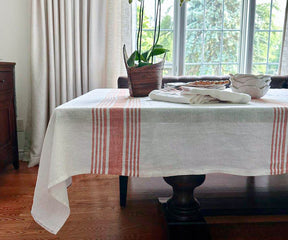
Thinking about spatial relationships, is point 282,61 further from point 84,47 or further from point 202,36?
point 84,47

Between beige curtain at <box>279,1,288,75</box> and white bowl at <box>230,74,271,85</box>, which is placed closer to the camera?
white bowl at <box>230,74,271,85</box>

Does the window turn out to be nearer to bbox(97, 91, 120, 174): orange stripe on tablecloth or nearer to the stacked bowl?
the stacked bowl

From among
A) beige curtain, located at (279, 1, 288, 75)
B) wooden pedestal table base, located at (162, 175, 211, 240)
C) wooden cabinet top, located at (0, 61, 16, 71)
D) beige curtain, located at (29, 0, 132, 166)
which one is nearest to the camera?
wooden pedestal table base, located at (162, 175, 211, 240)

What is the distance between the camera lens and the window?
110 inches

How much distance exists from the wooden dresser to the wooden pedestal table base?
1.41 meters

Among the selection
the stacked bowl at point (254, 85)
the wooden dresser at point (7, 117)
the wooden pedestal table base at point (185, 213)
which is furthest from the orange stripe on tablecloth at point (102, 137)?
the wooden dresser at point (7, 117)

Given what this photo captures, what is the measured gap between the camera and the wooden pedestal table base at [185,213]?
1055 millimetres

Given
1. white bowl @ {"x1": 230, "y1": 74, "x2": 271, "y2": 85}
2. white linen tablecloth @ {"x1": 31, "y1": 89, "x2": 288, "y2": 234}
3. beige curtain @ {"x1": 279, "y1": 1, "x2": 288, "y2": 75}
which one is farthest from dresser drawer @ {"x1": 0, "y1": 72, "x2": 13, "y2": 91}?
beige curtain @ {"x1": 279, "y1": 1, "x2": 288, "y2": 75}

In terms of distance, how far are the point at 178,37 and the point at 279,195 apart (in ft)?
5.56

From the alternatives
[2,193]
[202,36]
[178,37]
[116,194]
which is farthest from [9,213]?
[202,36]

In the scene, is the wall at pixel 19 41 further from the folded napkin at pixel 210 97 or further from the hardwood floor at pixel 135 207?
the folded napkin at pixel 210 97

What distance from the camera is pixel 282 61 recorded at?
→ 2766 mm

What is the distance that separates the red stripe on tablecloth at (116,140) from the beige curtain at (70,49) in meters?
1.79

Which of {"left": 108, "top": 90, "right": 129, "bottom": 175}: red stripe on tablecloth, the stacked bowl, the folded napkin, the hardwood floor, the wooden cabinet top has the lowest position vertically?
the hardwood floor
